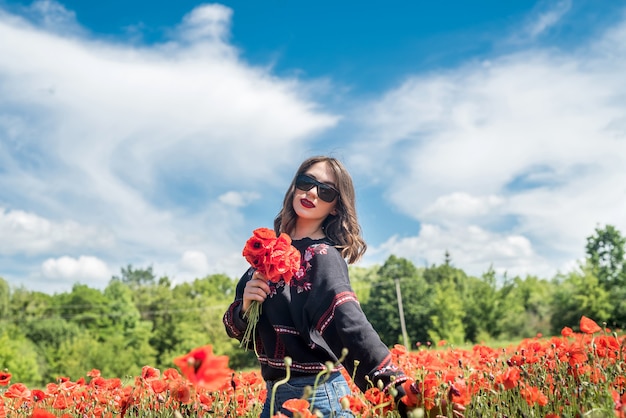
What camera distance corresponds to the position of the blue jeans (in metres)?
2.68

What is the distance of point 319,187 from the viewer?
11.2ft

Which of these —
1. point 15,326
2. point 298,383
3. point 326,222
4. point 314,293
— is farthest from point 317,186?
point 15,326

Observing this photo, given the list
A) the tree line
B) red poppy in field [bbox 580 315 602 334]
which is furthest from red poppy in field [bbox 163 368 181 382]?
the tree line

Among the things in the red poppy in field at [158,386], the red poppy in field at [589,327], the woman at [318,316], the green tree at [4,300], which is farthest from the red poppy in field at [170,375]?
the green tree at [4,300]

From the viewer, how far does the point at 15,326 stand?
4244cm

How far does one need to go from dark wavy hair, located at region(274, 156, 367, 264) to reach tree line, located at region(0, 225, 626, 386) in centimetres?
2836

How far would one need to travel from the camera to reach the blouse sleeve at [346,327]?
2617mm

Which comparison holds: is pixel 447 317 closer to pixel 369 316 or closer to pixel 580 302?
pixel 369 316

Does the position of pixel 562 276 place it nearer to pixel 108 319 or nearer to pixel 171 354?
pixel 171 354

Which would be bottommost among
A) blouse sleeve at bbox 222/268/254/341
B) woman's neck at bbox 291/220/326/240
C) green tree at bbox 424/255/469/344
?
blouse sleeve at bbox 222/268/254/341

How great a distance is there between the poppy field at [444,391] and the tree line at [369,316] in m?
27.4

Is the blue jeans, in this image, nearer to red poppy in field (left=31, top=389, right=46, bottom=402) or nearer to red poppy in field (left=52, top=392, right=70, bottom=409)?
red poppy in field (left=52, top=392, right=70, bottom=409)

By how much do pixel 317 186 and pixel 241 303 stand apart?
86cm

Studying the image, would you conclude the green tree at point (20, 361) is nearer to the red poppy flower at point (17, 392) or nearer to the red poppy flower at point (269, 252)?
the red poppy flower at point (17, 392)
